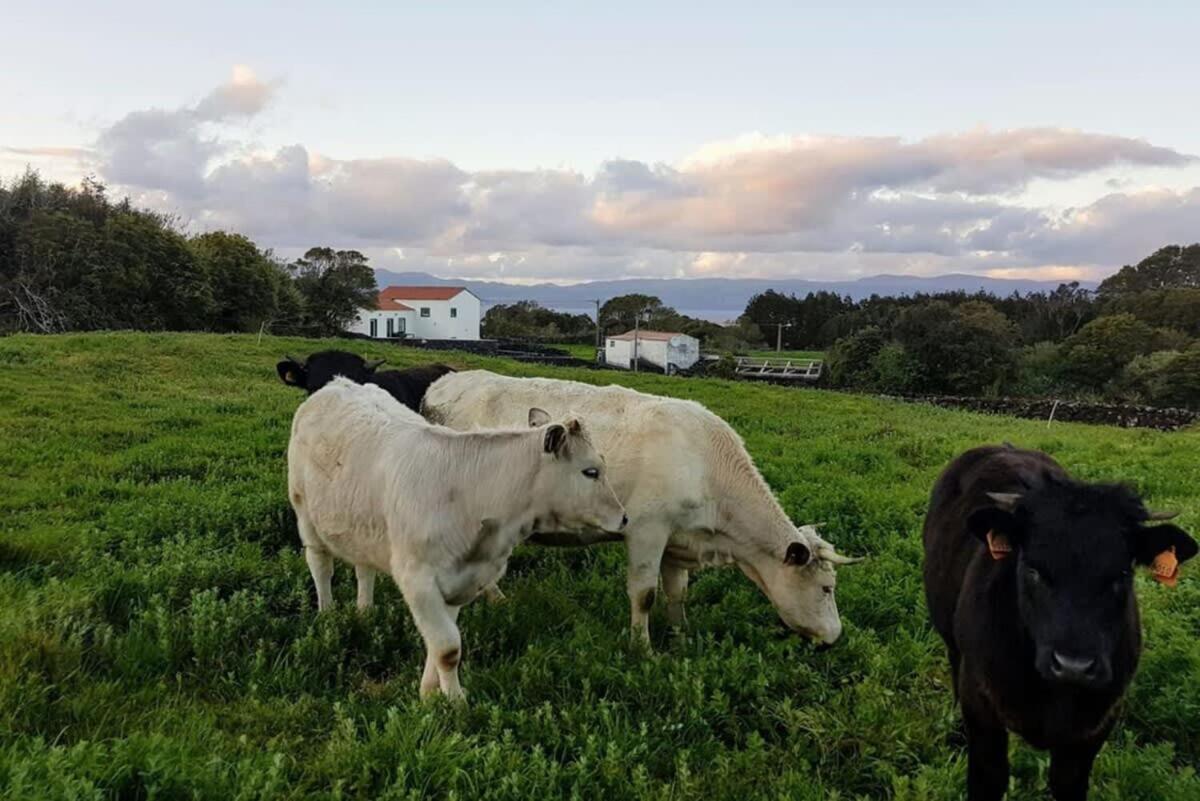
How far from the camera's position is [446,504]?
5.42 m

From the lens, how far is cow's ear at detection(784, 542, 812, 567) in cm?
621

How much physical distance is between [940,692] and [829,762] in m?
1.31

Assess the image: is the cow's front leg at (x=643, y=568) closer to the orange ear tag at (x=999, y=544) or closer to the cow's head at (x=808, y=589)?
the cow's head at (x=808, y=589)

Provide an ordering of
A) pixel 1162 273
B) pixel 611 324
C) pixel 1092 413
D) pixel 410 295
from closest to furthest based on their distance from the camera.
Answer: pixel 1092 413 < pixel 1162 273 < pixel 611 324 < pixel 410 295

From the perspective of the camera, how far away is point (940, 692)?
5457 millimetres

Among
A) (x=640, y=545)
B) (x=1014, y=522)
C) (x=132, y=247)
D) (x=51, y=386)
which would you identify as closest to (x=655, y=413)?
(x=640, y=545)

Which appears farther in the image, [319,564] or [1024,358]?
[1024,358]

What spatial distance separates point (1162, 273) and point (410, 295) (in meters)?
87.4

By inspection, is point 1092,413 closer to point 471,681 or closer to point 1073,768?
point 1073,768

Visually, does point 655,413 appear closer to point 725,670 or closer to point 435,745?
point 725,670

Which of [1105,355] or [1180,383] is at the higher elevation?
[1105,355]

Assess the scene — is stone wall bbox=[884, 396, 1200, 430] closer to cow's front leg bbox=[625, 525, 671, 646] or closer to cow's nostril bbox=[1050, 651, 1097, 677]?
cow's front leg bbox=[625, 525, 671, 646]

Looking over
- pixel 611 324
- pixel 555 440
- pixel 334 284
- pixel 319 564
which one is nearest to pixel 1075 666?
pixel 555 440

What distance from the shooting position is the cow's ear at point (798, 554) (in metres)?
6.21
